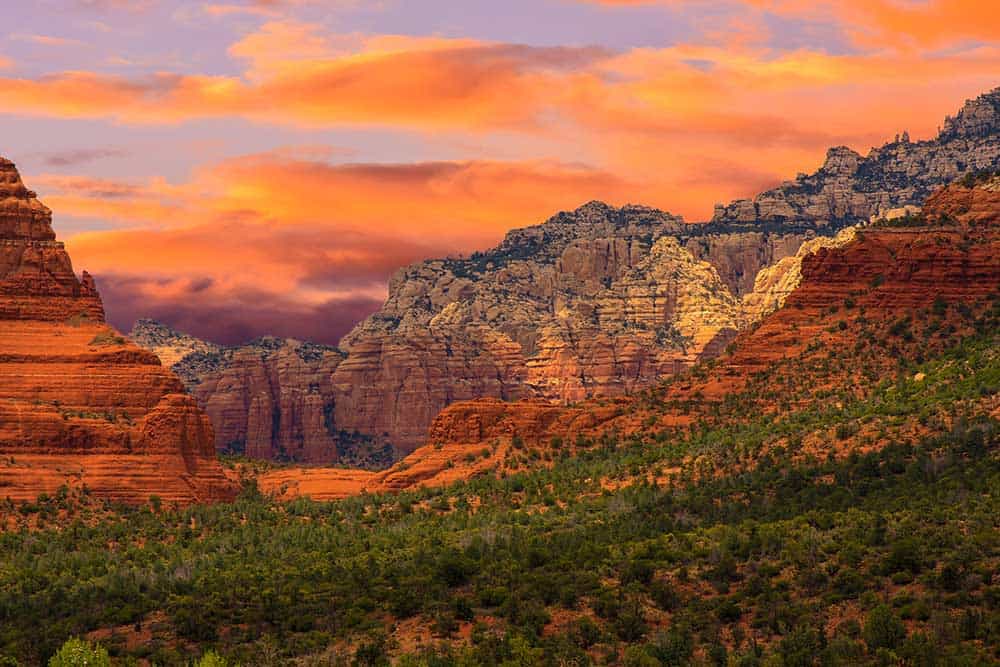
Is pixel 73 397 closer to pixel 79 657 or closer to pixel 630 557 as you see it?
pixel 630 557

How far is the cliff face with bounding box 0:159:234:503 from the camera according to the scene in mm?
155625

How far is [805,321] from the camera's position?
172 meters

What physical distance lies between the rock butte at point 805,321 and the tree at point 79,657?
6887 centimetres

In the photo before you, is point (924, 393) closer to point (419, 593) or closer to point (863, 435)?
point (863, 435)

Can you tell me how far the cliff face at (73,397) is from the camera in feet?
511

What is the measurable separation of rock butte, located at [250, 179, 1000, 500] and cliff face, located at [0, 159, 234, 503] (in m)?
18.8

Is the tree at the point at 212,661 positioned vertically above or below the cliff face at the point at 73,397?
below

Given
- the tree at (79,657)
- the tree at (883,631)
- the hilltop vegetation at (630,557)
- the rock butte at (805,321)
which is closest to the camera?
the tree at (883,631)

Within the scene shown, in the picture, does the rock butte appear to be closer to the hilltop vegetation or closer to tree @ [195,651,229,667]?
the hilltop vegetation

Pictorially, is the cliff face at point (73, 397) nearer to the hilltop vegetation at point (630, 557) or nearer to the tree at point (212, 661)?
the hilltop vegetation at point (630, 557)

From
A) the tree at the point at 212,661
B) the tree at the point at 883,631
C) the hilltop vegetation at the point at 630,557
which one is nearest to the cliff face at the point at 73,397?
the hilltop vegetation at the point at 630,557

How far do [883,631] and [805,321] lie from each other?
78.3 meters

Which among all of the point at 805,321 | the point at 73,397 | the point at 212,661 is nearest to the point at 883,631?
the point at 212,661

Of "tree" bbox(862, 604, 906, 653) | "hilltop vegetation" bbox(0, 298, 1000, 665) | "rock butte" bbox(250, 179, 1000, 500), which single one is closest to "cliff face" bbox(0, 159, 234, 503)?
"hilltop vegetation" bbox(0, 298, 1000, 665)
